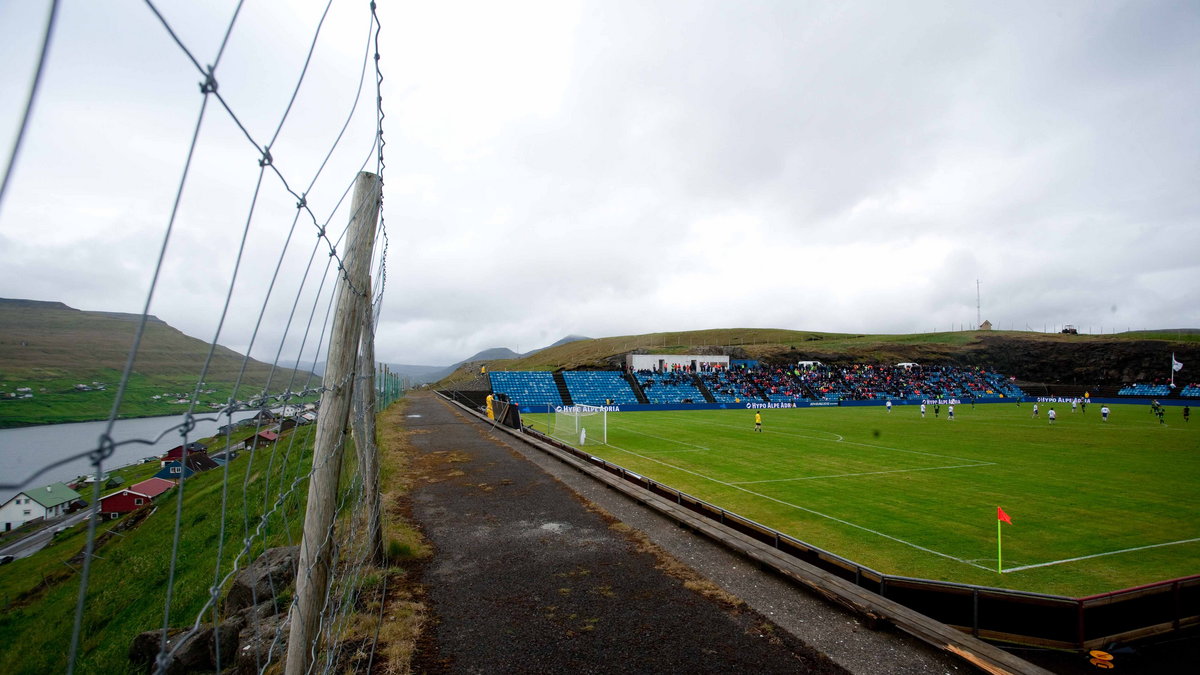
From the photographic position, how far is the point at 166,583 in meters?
11.2

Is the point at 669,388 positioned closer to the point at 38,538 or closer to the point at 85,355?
the point at 38,538

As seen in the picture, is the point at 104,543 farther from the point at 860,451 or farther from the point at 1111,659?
the point at 860,451

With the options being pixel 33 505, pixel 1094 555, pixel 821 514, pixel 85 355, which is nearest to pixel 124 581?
pixel 33 505

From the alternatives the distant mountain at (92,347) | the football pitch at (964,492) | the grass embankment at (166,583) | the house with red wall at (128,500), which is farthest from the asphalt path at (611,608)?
the house with red wall at (128,500)

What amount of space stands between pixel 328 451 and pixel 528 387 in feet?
149

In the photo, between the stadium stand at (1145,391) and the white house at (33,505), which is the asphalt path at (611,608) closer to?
the white house at (33,505)

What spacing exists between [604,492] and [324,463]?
8074 mm

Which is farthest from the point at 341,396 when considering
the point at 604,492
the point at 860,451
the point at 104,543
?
the point at 860,451

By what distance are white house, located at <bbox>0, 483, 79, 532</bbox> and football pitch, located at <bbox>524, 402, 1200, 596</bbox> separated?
16.3 meters

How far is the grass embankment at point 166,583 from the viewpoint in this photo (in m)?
5.57

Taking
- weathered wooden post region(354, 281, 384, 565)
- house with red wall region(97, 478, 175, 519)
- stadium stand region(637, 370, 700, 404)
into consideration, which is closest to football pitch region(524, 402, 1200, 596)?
weathered wooden post region(354, 281, 384, 565)

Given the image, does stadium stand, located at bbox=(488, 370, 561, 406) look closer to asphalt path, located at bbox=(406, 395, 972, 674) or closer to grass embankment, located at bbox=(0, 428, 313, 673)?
grass embankment, located at bbox=(0, 428, 313, 673)

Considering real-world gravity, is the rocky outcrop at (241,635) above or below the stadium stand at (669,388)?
below

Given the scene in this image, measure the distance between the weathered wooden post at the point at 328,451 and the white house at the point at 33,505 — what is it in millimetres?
17231
